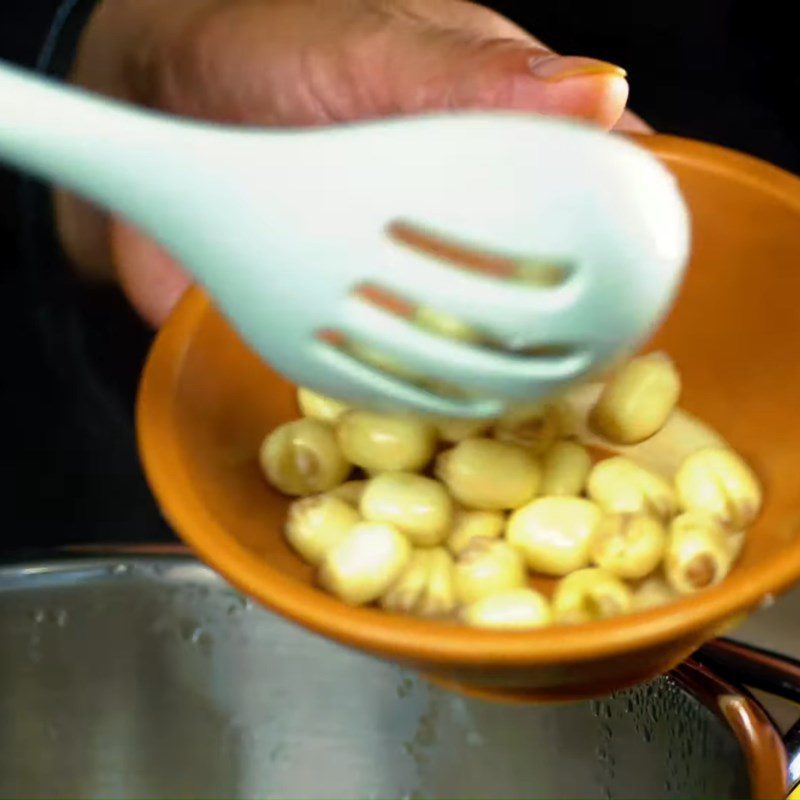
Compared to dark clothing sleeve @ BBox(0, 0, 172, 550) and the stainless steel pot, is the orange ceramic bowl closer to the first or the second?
the stainless steel pot

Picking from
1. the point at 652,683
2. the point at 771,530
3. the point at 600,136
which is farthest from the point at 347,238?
the point at 652,683

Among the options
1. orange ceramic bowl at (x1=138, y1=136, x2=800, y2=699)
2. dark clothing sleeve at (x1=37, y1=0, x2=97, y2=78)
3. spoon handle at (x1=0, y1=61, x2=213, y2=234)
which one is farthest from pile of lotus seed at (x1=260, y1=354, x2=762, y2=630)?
dark clothing sleeve at (x1=37, y1=0, x2=97, y2=78)

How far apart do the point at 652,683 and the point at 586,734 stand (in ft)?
0.15

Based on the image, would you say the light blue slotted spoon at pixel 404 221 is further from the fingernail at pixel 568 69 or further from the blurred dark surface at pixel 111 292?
→ the blurred dark surface at pixel 111 292

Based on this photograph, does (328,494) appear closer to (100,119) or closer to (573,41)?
(100,119)

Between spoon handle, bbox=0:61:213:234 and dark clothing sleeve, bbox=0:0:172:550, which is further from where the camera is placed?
dark clothing sleeve, bbox=0:0:172:550

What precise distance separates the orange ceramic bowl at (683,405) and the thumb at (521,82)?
0.03 metres

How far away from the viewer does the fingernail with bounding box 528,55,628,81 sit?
15.9 inches

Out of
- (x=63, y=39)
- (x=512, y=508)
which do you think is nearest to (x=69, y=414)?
(x=63, y=39)

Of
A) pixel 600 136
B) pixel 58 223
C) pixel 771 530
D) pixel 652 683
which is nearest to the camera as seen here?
pixel 600 136

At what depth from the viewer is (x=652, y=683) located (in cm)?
50

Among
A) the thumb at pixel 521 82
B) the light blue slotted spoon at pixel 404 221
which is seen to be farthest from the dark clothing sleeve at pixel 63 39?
the light blue slotted spoon at pixel 404 221

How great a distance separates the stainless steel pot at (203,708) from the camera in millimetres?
561

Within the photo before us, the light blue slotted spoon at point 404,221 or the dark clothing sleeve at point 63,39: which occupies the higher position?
the light blue slotted spoon at point 404,221
